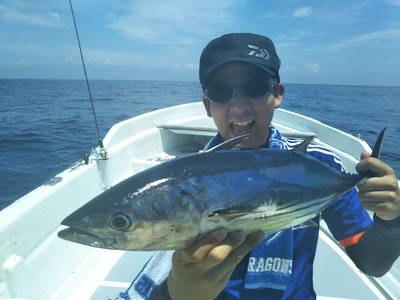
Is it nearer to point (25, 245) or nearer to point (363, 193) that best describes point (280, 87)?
point (363, 193)

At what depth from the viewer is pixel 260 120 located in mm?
2225

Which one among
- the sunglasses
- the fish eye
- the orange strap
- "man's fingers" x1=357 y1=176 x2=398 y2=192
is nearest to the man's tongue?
the sunglasses

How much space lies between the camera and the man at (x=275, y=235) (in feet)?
5.57

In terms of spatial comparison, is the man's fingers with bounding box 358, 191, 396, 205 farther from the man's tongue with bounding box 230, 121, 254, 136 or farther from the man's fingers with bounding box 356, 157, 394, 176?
the man's tongue with bounding box 230, 121, 254, 136

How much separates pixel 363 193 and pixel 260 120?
2.73 feet

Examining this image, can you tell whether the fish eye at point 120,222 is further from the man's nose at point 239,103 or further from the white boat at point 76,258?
the white boat at point 76,258

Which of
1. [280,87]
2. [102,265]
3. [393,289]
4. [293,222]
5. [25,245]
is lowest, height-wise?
[393,289]

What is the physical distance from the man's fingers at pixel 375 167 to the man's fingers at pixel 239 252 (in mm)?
739

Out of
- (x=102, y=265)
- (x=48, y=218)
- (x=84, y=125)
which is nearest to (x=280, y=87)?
(x=48, y=218)

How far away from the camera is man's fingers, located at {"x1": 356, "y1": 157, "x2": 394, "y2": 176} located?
5.41ft

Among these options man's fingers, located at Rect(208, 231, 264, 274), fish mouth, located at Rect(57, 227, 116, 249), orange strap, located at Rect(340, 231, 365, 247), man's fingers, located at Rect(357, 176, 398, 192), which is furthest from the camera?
orange strap, located at Rect(340, 231, 365, 247)

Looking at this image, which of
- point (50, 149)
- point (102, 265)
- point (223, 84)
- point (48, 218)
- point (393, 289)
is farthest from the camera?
point (50, 149)

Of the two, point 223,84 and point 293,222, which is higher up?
point 223,84

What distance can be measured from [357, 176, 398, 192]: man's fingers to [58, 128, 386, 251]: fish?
349 mm
